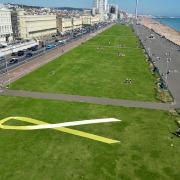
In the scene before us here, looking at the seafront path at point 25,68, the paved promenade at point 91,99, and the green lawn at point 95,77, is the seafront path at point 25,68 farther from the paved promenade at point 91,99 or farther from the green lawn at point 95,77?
the paved promenade at point 91,99

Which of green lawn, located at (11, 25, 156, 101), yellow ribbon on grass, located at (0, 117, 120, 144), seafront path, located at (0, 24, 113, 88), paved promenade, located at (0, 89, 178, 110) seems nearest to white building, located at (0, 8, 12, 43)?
seafront path, located at (0, 24, 113, 88)

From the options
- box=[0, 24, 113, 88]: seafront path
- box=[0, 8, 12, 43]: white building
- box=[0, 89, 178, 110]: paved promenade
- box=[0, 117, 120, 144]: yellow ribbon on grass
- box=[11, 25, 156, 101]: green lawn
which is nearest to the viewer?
box=[0, 117, 120, 144]: yellow ribbon on grass

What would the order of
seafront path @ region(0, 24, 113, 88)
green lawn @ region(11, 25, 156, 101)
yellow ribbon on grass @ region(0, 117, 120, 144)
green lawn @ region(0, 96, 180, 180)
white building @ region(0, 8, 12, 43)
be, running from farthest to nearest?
white building @ region(0, 8, 12, 43) → seafront path @ region(0, 24, 113, 88) → green lawn @ region(11, 25, 156, 101) → yellow ribbon on grass @ region(0, 117, 120, 144) → green lawn @ region(0, 96, 180, 180)

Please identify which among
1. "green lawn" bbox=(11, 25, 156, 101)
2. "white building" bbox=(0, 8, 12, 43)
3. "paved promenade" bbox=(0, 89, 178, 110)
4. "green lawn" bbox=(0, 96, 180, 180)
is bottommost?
"green lawn" bbox=(0, 96, 180, 180)

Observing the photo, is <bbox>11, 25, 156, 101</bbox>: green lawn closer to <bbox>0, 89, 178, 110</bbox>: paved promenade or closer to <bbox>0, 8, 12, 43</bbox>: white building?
<bbox>0, 89, 178, 110</bbox>: paved promenade

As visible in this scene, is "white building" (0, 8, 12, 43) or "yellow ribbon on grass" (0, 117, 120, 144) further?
"white building" (0, 8, 12, 43)

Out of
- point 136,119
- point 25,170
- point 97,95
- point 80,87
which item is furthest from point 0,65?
point 25,170
